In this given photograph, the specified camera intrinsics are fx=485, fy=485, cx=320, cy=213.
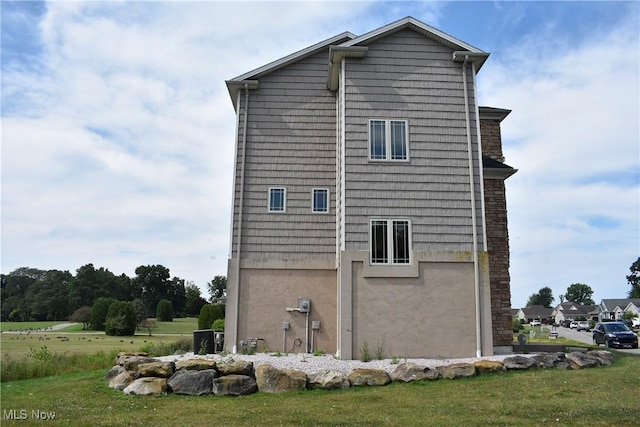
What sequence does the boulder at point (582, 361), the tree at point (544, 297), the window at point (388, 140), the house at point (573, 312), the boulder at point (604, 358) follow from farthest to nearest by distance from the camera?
the tree at point (544, 297)
the house at point (573, 312)
the window at point (388, 140)
the boulder at point (604, 358)
the boulder at point (582, 361)

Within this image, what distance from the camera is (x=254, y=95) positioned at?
565 inches

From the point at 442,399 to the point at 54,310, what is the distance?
57420 mm

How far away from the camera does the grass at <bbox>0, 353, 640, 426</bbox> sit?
275 inches

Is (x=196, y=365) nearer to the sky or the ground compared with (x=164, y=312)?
nearer to the ground

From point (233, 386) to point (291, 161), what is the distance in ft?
22.5


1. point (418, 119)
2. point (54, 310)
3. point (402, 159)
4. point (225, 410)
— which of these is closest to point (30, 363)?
point (225, 410)

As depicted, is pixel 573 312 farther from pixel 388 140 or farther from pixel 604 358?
pixel 388 140

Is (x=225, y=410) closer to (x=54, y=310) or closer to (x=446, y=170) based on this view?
(x=446, y=170)

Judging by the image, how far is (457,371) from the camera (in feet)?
32.8

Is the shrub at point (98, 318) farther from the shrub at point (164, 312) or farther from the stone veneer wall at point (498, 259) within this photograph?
the stone veneer wall at point (498, 259)

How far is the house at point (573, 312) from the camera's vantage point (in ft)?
307

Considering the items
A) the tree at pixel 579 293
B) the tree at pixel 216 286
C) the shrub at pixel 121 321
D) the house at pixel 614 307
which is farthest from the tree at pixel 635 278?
the shrub at pixel 121 321

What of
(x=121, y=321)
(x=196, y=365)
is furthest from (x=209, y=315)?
(x=121, y=321)

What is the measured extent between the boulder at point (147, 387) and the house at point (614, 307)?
84.6 m
